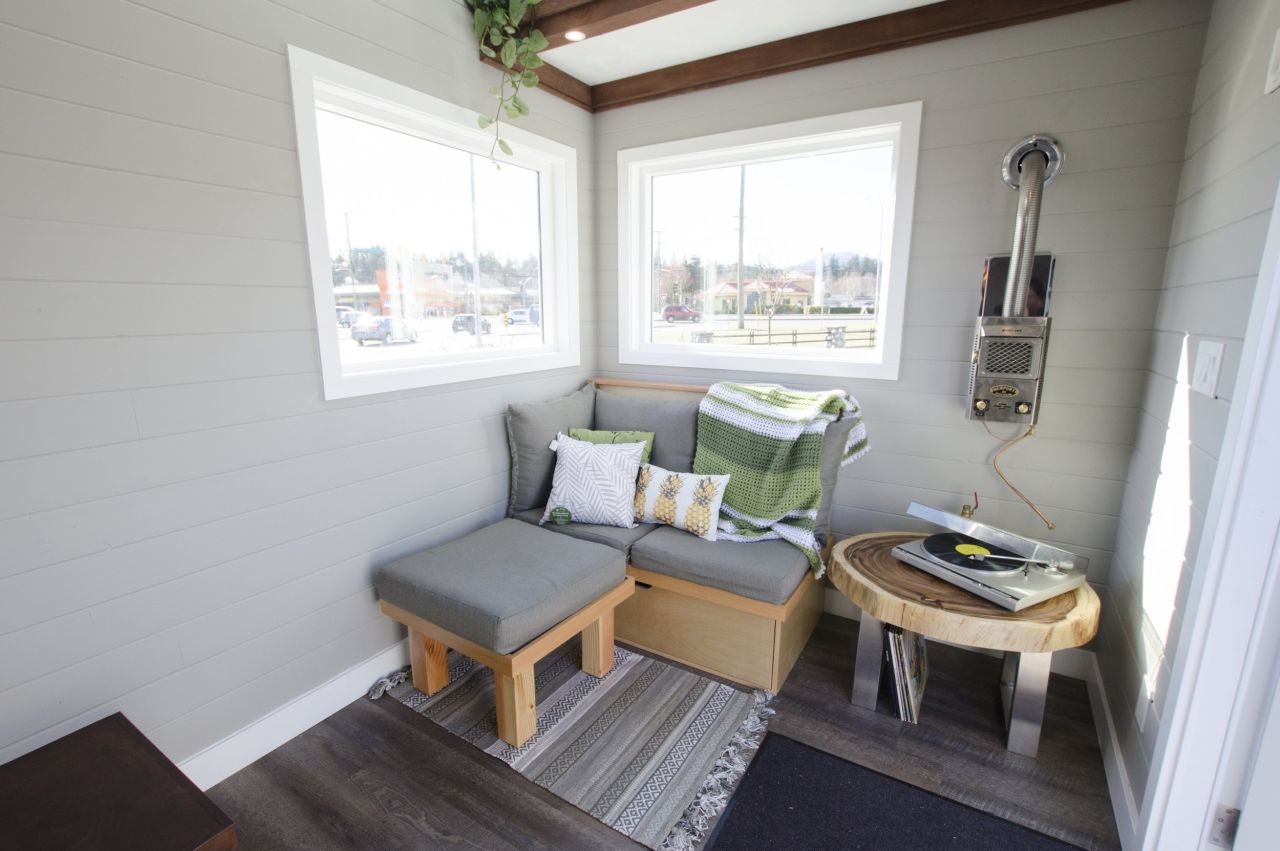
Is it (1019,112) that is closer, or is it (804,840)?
(804,840)

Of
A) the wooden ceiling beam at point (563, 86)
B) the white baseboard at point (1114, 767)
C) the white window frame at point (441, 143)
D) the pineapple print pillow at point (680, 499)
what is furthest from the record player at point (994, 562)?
the wooden ceiling beam at point (563, 86)

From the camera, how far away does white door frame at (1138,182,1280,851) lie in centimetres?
112

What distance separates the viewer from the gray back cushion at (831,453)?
2.27 m

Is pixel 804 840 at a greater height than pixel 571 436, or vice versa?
pixel 571 436

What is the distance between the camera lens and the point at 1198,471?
1.37 metres

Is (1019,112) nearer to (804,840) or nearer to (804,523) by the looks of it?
(804,523)

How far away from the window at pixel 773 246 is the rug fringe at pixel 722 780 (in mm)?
1388

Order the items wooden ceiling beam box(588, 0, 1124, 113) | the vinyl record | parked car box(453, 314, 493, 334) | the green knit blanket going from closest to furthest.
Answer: the vinyl record < wooden ceiling beam box(588, 0, 1124, 113) < the green knit blanket < parked car box(453, 314, 493, 334)

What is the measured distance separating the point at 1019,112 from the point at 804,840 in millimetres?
2425

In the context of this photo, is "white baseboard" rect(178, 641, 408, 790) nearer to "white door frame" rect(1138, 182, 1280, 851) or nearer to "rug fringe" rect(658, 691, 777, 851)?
"rug fringe" rect(658, 691, 777, 851)

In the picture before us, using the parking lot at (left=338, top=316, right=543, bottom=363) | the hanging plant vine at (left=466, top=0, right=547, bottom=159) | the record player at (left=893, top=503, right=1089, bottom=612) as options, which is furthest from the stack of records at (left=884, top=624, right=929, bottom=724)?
the hanging plant vine at (left=466, top=0, right=547, bottom=159)

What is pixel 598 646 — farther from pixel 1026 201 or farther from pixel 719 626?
pixel 1026 201

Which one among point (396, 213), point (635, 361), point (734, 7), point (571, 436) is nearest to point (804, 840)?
point (571, 436)

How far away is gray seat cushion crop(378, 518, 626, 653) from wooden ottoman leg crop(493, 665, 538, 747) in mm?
120
